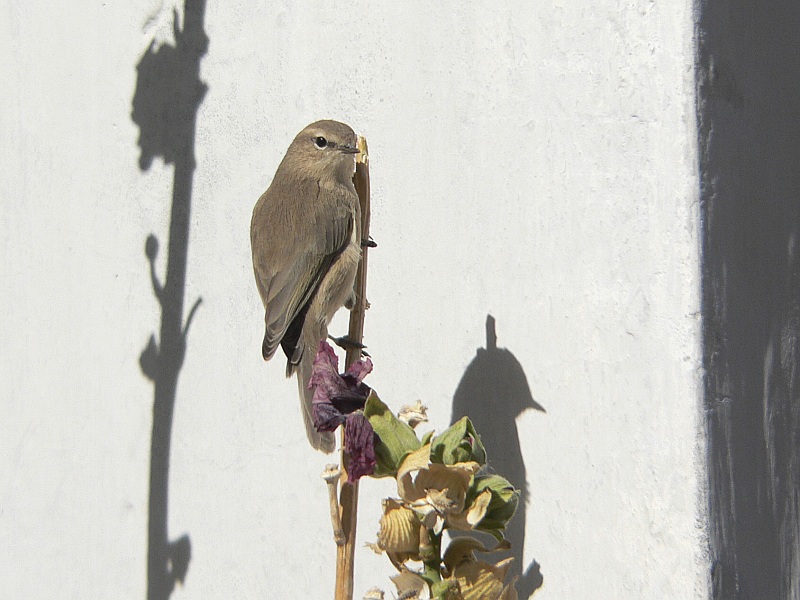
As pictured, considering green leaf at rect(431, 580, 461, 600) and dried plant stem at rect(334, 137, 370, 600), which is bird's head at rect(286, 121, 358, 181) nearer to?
dried plant stem at rect(334, 137, 370, 600)

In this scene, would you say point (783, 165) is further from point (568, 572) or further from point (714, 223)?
point (568, 572)

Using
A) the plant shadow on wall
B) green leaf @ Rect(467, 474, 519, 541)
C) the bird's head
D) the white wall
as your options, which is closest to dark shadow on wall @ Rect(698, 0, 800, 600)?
the white wall

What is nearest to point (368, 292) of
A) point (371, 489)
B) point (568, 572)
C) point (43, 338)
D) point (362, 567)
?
point (371, 489)

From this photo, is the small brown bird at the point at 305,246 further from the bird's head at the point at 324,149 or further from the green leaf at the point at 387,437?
the green leaf at the point at 387,437

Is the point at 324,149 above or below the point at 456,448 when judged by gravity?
above

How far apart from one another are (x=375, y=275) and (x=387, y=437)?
0.60 meters

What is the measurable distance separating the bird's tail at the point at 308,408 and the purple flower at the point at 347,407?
5.9 inches

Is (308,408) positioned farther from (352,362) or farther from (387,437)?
(387,437)

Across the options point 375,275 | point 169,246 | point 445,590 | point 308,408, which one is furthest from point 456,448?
point 169,246

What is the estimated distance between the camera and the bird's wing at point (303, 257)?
193 cm

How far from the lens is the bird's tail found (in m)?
1.74

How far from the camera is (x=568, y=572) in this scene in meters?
1.59

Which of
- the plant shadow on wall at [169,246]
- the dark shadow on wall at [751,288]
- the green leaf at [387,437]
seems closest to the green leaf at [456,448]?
the green leaf at [387,437]

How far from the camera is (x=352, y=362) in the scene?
65.4 inches
